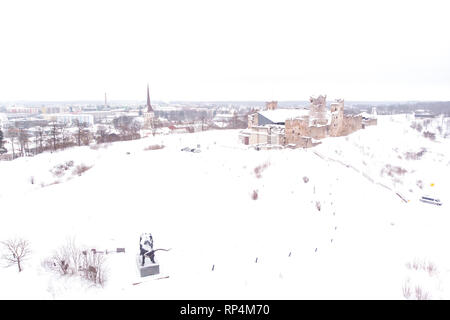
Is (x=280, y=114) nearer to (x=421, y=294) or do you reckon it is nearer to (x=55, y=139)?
(x=421, y=294)

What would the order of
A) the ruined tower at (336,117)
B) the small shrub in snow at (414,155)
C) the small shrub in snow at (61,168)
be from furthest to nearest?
the ruined tower at (336,117) → the small shrub in snow at (414,155) → the small shrub in snow at (61,168)

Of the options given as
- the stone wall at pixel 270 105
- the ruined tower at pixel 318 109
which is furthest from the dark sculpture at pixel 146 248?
the stone wall at pixel 270 105

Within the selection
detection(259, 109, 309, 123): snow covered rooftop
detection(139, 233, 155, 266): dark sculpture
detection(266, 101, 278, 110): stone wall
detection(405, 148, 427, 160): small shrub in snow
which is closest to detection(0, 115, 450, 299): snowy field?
detection(139, 233, 155, 266): dark sculpture

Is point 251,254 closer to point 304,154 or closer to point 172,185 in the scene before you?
point 172,185

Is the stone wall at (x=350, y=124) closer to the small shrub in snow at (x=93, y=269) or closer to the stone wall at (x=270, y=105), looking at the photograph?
the stone wall at (x=270, y=105)

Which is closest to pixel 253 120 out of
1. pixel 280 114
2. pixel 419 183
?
pixel 280 114

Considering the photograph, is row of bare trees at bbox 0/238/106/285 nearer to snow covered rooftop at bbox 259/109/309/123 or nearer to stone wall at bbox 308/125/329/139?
stone wall at bbox 308/125/329/139
